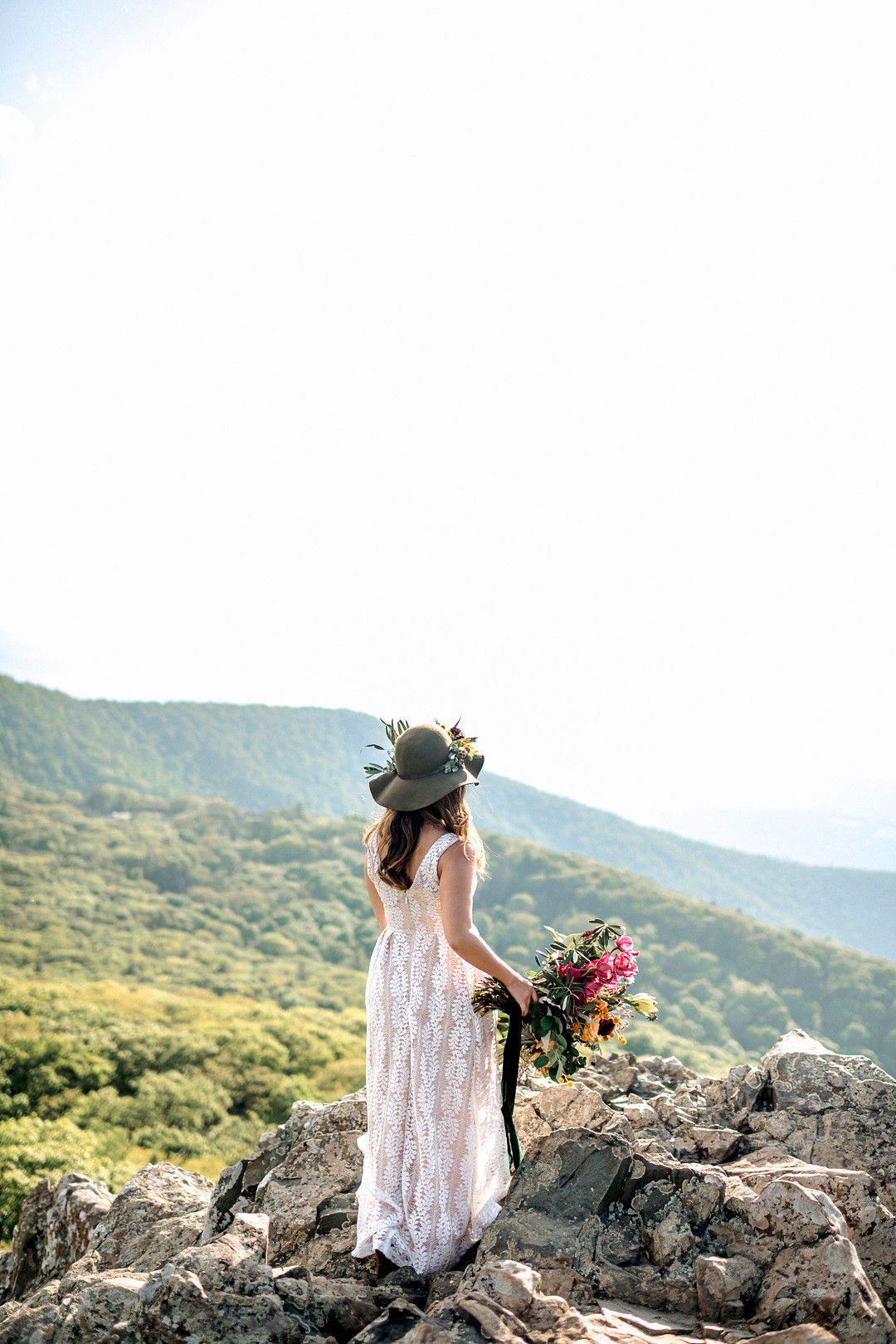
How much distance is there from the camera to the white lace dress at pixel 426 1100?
359 cm

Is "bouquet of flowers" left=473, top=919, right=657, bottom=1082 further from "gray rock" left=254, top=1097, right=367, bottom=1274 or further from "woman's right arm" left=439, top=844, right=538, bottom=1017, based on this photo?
"gray rock" left=254, top=1097, right=367, bottom=1274

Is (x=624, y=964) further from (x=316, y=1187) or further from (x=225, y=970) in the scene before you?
(x=225, y=970)

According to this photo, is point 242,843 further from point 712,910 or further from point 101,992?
point 101,992

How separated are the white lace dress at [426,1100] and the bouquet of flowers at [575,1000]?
214 millimetres

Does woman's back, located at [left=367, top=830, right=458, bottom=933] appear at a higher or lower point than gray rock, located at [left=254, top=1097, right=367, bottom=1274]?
higher

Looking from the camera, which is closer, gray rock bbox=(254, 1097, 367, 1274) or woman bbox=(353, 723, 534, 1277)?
woman bbox=(353, 723, 534, 1277)

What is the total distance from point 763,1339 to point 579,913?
77724 millimetres

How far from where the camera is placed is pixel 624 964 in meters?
3.76

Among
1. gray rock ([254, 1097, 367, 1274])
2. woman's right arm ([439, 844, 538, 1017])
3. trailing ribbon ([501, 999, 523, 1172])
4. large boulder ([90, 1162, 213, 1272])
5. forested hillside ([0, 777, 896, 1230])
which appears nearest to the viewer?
woman's right arm ([439, 844, 538, 1017])

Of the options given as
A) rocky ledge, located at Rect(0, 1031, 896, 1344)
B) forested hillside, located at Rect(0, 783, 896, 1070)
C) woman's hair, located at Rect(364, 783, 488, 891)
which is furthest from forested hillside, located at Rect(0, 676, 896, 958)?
woman's hair, located at Rect(364, 783, 488, 891)

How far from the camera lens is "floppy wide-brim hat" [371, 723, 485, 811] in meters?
3.56

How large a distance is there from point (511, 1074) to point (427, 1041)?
443 mm

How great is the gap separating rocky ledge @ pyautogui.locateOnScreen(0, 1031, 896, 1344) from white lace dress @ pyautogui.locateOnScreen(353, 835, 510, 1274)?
6.4 inches

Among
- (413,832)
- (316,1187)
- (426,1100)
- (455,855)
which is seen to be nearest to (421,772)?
(413,832)
